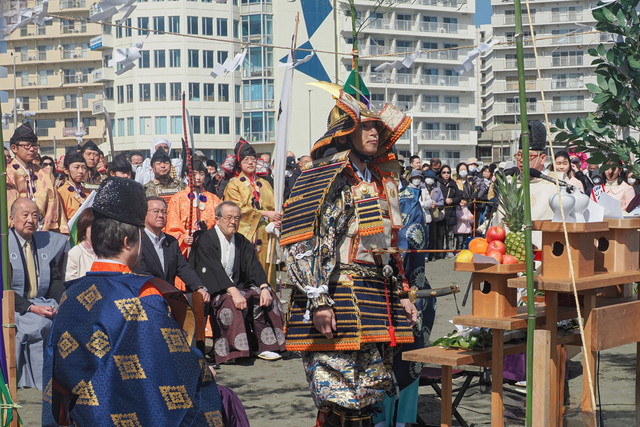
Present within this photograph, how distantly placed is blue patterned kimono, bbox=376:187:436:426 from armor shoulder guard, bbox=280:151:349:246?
1.08 metres

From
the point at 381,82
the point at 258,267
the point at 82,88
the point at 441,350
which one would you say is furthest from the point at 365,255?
the point at 82,88

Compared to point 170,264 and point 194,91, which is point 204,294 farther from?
point 194,91

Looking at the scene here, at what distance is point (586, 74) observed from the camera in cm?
8462

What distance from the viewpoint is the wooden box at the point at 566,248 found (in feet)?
15.7

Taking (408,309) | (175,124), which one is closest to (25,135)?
(408,309)

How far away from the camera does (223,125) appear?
2608 inches

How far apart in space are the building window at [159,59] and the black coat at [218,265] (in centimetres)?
5590

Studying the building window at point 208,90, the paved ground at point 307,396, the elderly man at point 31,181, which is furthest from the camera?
the building window at point 208,90

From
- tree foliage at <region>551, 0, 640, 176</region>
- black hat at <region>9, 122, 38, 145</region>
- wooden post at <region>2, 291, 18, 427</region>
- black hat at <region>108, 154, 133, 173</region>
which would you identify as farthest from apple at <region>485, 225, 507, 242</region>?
black hat at <region>108, 154, 133, 173</region>

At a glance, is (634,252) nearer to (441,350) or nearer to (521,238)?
(521,238)

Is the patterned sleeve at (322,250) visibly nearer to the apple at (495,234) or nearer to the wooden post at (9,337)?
the apple at (495,234)

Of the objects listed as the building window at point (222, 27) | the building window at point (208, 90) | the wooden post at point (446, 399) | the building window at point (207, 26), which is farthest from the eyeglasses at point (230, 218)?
the building window at point (208, 90)

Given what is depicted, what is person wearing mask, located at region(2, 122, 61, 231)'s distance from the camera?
10359 millimetres

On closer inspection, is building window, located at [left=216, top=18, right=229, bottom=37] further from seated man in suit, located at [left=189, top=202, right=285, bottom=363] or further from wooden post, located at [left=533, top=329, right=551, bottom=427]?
wooden post, located at [left=533, top=329, right=551, bottom=427]
